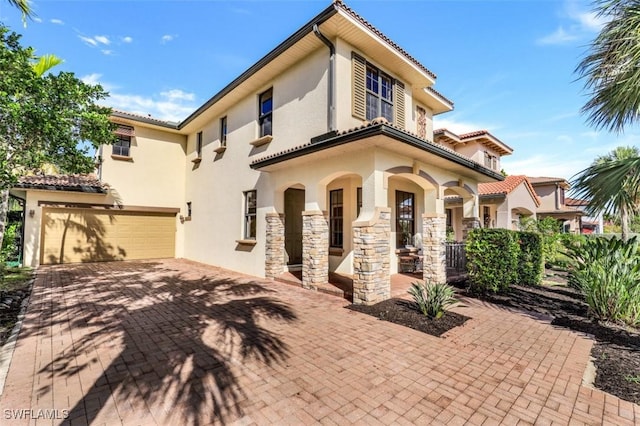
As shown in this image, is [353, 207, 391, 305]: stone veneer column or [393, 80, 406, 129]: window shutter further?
[393, 80, 406, 129]: window shutter

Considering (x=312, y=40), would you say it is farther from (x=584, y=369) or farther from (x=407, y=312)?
(x=584, y=369)

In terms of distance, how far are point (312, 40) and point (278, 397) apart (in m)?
8.67

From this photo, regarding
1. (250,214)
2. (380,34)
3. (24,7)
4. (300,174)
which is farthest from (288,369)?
(380,34)

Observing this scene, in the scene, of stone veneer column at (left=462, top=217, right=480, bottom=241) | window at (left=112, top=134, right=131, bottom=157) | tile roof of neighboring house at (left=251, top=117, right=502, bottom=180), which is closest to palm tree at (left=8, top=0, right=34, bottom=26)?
tile roof of neighboring house at (left=251, top=117, right=502, bottom=180)

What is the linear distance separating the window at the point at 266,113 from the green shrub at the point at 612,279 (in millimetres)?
9811

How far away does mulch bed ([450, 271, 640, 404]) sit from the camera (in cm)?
369

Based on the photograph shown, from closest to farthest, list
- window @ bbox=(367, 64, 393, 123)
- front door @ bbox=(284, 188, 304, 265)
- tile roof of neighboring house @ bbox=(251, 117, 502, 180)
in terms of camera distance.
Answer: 1. tile roof of neighboring house @ bbox=(251, 117, 502, 180)
2. window @ bbox=(367, 64, 393, 123)
3. front door @ bbox=(284, 188, 304, 265)

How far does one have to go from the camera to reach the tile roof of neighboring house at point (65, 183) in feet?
42.1

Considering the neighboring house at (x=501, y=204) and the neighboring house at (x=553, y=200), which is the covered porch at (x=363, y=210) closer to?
the neighboring house at (x=501, y=204)

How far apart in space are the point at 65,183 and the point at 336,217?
13.1 m

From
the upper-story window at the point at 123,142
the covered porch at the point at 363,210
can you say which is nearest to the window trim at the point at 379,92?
the covered porch at the point at 363,210

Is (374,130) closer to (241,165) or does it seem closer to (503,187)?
(241,165)

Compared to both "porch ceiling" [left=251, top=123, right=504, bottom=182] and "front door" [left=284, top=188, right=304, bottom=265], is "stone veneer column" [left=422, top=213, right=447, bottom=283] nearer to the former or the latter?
"porch ceiling" [left=251, top=123, right=504, bottom=182]

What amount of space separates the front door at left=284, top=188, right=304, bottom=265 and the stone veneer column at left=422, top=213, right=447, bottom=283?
528 centimetres
